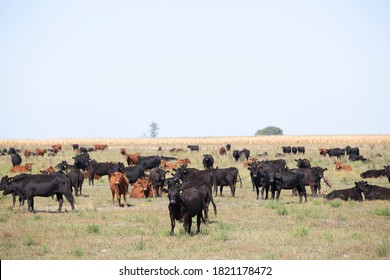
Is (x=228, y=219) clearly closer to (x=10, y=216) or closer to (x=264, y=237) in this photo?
(x=264, y=237)

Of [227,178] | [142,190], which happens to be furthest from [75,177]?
[227,178]

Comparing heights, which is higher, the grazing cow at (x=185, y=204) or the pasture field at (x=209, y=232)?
the grazing cow at (x=185, y=204)

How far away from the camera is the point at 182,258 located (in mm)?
12852

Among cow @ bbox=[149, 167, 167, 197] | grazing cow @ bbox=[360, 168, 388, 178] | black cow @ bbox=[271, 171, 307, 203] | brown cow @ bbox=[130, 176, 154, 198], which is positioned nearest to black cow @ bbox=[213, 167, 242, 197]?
cow @ bbox=[149, 167, 167, 197]

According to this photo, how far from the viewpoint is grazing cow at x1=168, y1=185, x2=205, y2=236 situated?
50.2ft

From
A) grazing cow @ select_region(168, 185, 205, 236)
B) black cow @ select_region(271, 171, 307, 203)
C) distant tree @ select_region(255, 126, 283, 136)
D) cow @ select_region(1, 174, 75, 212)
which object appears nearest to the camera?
grazing cow @ select_region(168, 185, 205, 236)

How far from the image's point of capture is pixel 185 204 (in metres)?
15.3

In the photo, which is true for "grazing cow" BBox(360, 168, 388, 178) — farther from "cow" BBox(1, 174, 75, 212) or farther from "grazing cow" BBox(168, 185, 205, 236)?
"grazing cow" BBox(168, 185, 205, 236)

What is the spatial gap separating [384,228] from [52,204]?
12719 millimetres

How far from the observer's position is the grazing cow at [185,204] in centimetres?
1530

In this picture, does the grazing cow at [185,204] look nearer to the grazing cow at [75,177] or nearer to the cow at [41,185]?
the cow at [41,185]

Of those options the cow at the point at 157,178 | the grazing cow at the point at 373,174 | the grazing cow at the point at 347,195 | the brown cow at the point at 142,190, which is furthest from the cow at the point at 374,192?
the grazing cow at the point at 373,174

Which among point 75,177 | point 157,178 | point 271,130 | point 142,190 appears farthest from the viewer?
point 271,130

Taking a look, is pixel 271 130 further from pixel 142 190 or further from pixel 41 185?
pixel 41 185
